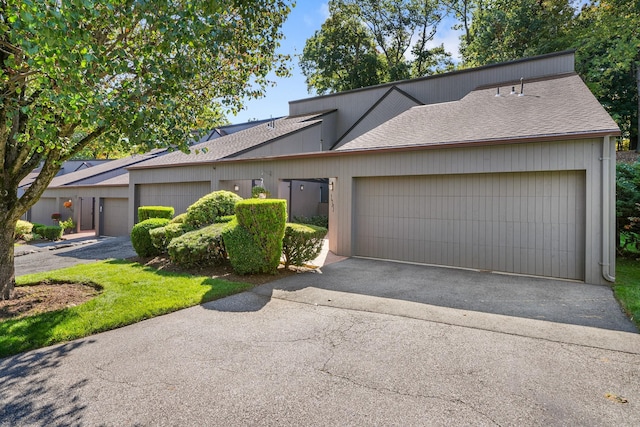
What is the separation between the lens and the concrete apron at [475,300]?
4.11 meters

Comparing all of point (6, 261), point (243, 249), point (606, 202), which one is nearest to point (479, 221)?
point (606, 202)

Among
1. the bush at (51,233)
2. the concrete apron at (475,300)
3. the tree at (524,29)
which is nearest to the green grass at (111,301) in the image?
the concrete apron at (475,300)

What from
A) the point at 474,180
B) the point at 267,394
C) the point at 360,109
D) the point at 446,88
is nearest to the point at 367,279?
the point at 474,180

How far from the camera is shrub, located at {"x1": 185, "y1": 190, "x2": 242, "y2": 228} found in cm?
855

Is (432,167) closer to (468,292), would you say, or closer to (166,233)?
(468,292)

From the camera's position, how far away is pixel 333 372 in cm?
312

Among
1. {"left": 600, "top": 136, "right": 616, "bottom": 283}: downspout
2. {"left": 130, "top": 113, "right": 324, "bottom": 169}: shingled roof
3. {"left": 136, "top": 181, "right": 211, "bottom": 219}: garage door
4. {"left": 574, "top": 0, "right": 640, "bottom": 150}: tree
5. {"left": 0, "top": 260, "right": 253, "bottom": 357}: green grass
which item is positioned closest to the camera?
{"left": 0, "top": 260, "right": 253, "bottom": 357}: green grass

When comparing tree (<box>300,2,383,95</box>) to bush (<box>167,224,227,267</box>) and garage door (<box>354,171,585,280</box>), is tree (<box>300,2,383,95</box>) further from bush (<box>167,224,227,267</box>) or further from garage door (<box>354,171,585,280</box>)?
bush (<box>167,224,227,267</box>)

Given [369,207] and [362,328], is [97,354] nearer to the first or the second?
[362,328]

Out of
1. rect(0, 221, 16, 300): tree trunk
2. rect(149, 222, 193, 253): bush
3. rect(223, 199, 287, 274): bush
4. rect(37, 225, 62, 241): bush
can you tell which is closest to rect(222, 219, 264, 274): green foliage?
rect(223, 199, 287, 274): bush

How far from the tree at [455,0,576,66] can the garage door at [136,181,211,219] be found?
20.0m

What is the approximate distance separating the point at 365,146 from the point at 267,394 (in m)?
7.34

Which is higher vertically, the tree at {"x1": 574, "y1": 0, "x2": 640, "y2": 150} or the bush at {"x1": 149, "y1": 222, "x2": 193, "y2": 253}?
the tree at {"x1": 574, "y1": 0, "x2": 640, "y2": 150}

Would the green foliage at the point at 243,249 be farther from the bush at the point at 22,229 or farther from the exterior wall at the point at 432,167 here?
the bush at the point at 22,229
